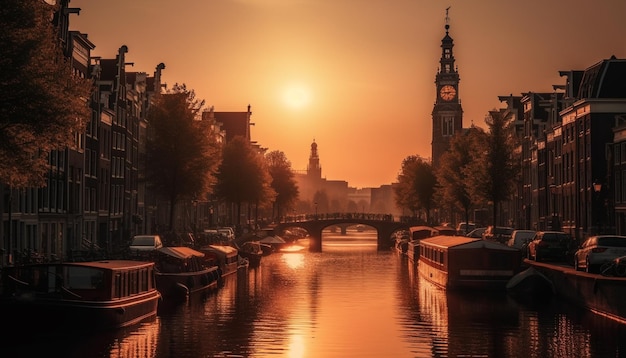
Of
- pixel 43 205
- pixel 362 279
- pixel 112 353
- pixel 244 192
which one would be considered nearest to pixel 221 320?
pixel 112 353

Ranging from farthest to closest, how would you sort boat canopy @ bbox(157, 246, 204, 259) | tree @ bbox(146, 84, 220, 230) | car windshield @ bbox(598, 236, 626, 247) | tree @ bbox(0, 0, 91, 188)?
tree @ bbox(146, 84, 220, 230)
boat canopy @ bbox(157, 246, 204, 259)
car windshield @ bbox(598, 236, 626, 247)
tree @ bbox(0, 0, 91, 188)

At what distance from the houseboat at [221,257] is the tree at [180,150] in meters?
7.92

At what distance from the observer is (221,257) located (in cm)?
8338

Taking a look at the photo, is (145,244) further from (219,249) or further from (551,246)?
(551,246)

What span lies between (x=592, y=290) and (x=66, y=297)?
23.4m

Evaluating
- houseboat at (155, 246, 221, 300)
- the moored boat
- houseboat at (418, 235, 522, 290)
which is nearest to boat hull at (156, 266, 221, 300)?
houseboat at (155, 246, 221, 300)

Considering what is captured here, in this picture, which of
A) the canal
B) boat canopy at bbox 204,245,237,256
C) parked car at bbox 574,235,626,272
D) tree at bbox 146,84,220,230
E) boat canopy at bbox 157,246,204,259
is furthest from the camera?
tree at bbox 146,84,220,230

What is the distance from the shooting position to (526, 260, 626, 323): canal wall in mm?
46906

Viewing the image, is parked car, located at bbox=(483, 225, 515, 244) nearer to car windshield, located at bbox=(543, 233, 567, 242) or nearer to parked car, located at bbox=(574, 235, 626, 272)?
car windshield, located at bbox=(543, 233, 567, 242)

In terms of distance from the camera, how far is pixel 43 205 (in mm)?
74125

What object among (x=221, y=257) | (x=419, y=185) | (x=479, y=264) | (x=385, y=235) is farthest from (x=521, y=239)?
(x=385, y=235)

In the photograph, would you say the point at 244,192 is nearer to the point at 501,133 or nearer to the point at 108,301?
the point at 501,133

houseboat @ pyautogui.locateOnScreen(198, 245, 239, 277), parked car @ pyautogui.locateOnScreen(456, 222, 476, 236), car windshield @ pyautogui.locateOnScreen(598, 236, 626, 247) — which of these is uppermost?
parked car @ pyautogui.locateOnScreen(456, 222, 476, 236)

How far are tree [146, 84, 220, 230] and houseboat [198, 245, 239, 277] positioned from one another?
792 centimetres
